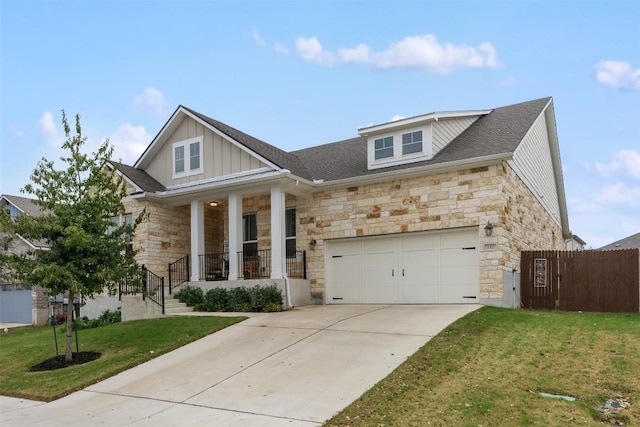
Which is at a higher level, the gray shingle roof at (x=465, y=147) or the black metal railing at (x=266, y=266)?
the gray shingle roof at (x=465, y=147)

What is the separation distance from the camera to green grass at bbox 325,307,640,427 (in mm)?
5801

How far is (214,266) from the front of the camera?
18.0 meters

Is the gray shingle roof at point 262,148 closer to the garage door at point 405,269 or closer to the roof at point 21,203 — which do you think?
the garage door at point 405,269

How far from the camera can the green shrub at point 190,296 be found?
15.5m

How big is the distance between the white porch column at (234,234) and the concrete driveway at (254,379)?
160 inches

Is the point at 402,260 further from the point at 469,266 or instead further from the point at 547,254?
the point at 547,254

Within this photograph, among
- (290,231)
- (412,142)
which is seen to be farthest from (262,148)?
(412,142)

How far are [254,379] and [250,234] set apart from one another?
10.1 metres

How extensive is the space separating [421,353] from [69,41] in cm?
1090

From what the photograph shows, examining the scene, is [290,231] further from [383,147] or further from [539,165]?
[539,165]

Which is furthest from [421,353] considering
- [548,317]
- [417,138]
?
[417,138]

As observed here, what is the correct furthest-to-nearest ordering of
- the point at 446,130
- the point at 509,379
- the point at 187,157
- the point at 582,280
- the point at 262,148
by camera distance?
1. the point at 187,157
2. the point at 262,148
3. the point at 446,130
4. the point at 582,280
5. the point at 509,379

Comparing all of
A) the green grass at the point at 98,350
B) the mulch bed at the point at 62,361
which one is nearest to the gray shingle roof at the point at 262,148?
the green grass at the point at 98,350

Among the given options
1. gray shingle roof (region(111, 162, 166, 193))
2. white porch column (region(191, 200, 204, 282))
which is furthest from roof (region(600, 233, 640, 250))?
gray shingle roof (region(111, 162, 166, 193))
